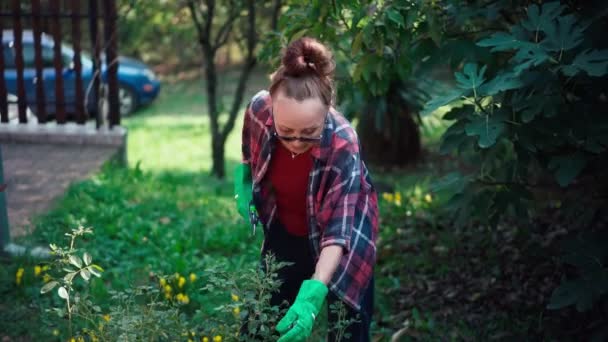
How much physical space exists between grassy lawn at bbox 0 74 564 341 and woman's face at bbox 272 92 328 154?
912 mm

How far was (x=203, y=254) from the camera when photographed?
474cm

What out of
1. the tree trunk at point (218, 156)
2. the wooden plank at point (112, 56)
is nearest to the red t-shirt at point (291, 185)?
the wooden plank at point (112, 56)

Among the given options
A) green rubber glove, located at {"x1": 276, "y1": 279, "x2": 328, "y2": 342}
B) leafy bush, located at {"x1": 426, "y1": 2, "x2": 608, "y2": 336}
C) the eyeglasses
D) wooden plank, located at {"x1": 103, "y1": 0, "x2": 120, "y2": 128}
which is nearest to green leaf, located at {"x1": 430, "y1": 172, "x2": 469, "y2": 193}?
leafy bush, located at {"x1": 426, "y1": 2, "x2": 608, "y2": 336}

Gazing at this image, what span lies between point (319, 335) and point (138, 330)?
1.40m

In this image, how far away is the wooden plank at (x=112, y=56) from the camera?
689cm

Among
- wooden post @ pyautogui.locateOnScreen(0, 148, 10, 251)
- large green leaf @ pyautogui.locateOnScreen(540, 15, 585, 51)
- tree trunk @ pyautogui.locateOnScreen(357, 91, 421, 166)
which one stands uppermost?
large green leaf @ pyautogui.locateOnScreen(540, 15, 585, 51)

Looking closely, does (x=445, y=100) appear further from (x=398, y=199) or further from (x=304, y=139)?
(x=398, y=199)

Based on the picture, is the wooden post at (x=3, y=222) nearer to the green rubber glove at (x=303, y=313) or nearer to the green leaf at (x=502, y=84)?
the green rubber glove at (x=303, y=313)

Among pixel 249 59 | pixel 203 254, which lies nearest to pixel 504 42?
pixel 203 254

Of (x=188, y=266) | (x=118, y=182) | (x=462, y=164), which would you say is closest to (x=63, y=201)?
(x=118, y=182)

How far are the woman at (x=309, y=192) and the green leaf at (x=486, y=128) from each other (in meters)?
0.45

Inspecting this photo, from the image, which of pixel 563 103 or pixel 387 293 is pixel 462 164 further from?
pixel 563 103

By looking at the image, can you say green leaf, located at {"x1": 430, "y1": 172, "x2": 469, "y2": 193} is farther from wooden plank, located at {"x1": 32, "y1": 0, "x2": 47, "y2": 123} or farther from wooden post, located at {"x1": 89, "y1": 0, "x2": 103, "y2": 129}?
wooden plank, located at {"x1": 32, "y1": 0, "x2": 47, "y2": 123}

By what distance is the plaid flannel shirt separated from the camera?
2734 millimetres
